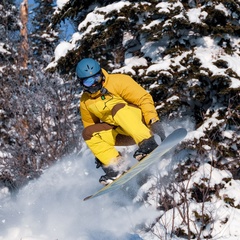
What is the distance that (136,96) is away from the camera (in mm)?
5824

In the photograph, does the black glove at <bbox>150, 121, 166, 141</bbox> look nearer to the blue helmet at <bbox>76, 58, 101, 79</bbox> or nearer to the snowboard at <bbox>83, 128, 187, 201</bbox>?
the snowboard at <bbox>83, 128, 187, 201</bbox>

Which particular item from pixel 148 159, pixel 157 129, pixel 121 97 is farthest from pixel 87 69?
pixel 148 159

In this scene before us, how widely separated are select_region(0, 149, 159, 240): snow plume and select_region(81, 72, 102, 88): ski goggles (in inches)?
106

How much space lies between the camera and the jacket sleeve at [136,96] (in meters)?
5.79

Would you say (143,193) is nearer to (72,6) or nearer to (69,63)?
(69,63)

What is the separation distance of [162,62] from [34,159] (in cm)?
667

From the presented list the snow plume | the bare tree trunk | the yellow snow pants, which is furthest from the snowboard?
the bare tree trunk

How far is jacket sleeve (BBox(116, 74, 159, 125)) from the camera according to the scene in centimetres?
579

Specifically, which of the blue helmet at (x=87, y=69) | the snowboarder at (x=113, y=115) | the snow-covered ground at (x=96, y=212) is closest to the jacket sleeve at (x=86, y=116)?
the snowboarder at (x=113, y=115)

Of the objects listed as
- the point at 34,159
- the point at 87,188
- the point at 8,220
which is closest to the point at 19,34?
the point at 34,159

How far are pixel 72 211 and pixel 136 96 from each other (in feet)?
11.8

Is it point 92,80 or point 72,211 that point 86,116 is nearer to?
point 92,80

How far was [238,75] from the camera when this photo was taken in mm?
8086

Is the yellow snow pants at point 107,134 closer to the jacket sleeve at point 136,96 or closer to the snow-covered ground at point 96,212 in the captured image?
the jacket sleeve at point 136,96
